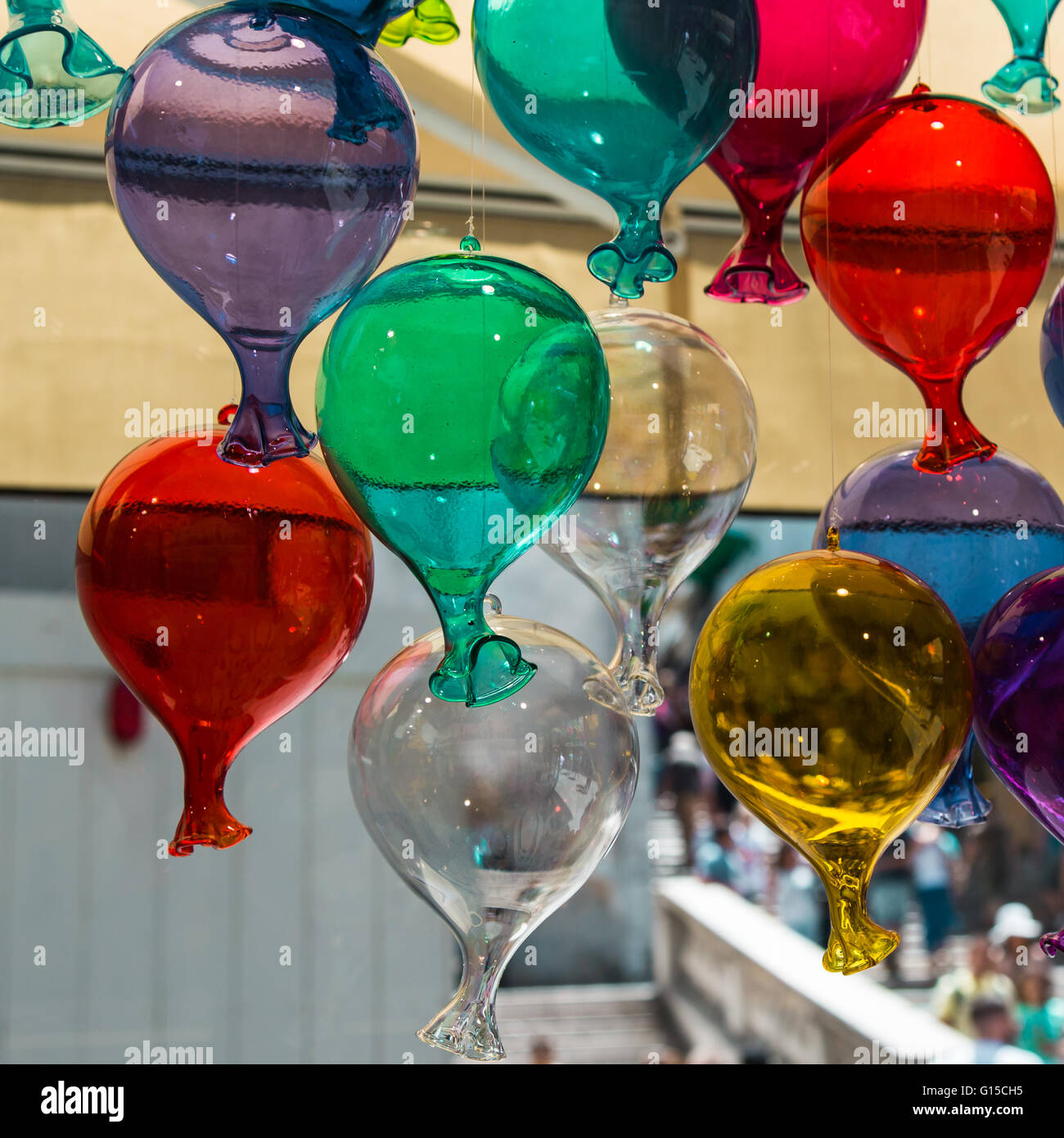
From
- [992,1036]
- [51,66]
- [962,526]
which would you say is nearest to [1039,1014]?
[992,1036]

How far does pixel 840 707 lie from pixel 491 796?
0.14m

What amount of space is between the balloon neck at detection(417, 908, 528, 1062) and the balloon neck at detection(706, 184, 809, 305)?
0.95ft

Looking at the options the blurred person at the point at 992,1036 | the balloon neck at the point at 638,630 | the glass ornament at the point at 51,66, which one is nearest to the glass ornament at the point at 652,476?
the balloon neck at the point at 638,630

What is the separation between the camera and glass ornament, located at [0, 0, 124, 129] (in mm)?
540

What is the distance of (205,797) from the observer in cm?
53

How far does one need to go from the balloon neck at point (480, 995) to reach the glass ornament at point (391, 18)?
368 mm

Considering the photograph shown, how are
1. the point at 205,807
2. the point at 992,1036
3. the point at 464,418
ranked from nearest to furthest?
1. the point at 464,418
2. the point at 205,807
3. the point at 992,1036

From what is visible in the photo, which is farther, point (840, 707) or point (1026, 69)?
point (1026, 69)

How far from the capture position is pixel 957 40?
169cm

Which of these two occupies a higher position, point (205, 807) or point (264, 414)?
point (264, 414)

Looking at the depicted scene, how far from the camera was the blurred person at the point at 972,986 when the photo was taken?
219cm

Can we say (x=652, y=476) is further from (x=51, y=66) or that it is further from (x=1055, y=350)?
(x=51, y=66)

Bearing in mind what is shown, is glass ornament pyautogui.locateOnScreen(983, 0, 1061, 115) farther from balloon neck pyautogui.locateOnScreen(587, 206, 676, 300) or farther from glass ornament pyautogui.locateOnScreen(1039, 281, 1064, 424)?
balloon neck pyautogui.locateOnScreen(587, 206, 676, 300)

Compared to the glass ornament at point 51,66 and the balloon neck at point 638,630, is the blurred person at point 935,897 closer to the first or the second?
the balloon neck at point 638,630
